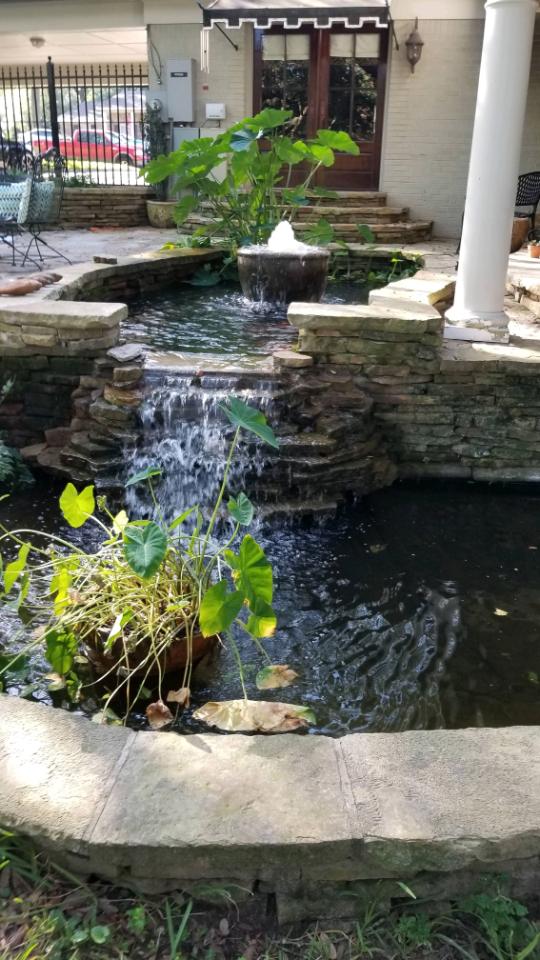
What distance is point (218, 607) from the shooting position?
221 cm

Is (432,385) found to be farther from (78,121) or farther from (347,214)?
(78,121)

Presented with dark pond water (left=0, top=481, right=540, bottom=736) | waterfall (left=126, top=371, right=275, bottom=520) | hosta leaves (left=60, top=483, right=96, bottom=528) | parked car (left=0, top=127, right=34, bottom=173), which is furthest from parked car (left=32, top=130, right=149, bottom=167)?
hosta leaves (left=60, top=483, right=96, bottom=528)

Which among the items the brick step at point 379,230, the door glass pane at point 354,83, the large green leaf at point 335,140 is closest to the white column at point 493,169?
the large green leaf at point 335,140

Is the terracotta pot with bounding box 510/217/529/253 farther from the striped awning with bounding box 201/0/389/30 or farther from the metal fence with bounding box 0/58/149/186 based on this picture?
the metal fence with bounding box 0/58/149/186

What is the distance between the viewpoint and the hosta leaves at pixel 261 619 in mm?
2238

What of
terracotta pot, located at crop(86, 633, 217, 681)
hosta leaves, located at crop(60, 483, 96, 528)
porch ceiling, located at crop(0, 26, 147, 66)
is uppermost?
porch ceiling, located at crop(0, 26, 147, 66)

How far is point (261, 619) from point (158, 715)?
0.43 metres

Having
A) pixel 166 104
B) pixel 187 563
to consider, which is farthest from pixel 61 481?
pixel 166 104

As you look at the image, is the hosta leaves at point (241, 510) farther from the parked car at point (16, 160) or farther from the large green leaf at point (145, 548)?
the parked car at point (16, 160)

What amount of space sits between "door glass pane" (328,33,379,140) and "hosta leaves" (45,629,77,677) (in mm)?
9679

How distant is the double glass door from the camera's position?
1005cm

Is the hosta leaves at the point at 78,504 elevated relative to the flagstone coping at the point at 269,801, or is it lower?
elevated

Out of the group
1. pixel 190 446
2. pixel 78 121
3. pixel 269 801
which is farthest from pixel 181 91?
pixel 269 801

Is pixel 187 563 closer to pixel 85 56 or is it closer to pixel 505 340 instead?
pixel 505 340
